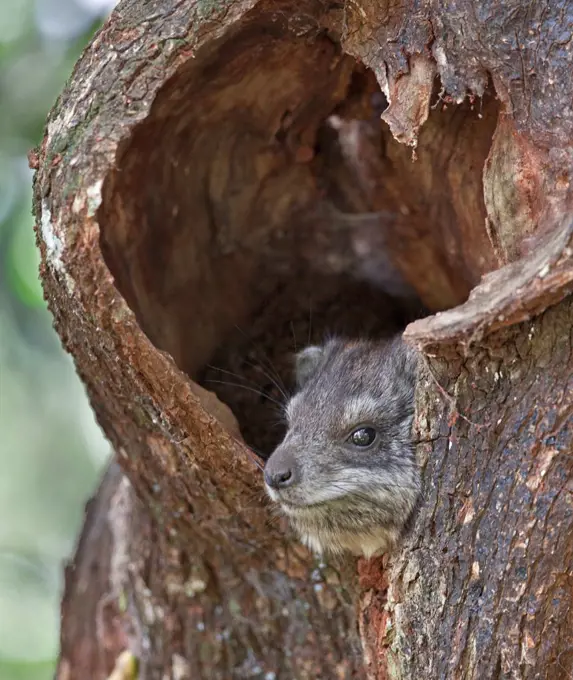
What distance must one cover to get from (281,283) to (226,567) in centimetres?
214

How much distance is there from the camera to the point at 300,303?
5.52m

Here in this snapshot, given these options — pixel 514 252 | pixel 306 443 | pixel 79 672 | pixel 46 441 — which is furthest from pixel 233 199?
pixel 46 441

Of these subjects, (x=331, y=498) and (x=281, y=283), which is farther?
(x=281, y=283)

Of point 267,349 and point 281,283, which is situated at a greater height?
point 281,283

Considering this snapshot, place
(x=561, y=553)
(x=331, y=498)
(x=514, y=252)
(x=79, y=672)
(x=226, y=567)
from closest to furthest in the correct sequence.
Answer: (x=561, y=553), (x=514, y=252), (x=331, y=498), (x=226, y=567), (x=79, y=672)

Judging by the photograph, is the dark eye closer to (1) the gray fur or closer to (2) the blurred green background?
(1) the gray fur

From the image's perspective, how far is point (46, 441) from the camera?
9422 mm

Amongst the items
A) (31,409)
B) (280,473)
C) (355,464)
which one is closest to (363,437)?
(355,464)

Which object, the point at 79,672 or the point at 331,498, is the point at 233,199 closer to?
the point at 331,498

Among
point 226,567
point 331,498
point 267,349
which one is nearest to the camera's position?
point 331,498

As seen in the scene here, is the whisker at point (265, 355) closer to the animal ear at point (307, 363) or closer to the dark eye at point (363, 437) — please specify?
the animal ear at point (307, 363)

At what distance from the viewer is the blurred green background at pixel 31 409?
5.62m

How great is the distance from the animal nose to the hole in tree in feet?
3.19

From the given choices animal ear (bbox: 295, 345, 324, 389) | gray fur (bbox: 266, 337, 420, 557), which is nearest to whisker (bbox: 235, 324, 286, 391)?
animal ear (bbox: 295, 345, 324, 389)
